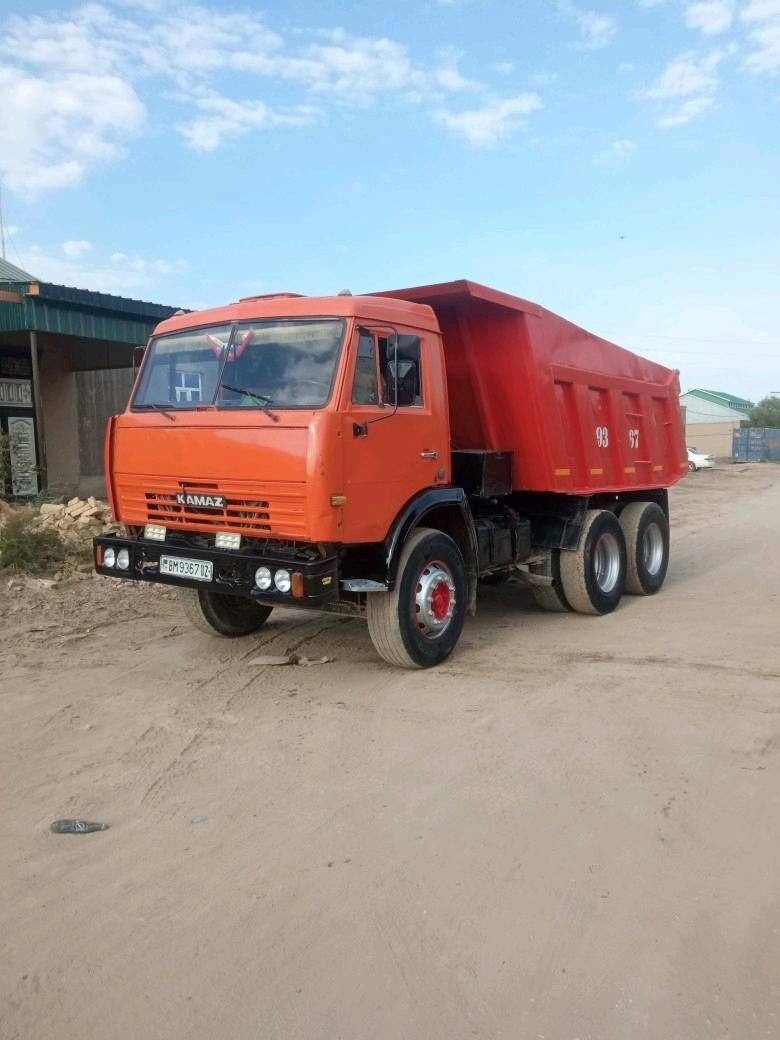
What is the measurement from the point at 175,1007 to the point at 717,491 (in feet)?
83.9

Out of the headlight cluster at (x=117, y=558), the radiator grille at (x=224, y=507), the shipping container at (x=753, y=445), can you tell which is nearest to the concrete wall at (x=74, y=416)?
the headlight cluster at (x=117, y=558)

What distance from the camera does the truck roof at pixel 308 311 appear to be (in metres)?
5.58

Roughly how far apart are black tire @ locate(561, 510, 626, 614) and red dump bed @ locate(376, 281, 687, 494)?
400 mm

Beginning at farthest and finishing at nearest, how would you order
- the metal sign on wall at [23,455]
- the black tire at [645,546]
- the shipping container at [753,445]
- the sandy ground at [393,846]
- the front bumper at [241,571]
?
the shipping container at [753,445]
the metal sign on wall at [23,455]
the black tire at [645,546]
the front bumper at [241,571]
the sandy ground at [393,846]

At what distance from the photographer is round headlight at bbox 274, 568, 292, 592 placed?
526 centimetres

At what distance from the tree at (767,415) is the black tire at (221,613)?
64.1 meters

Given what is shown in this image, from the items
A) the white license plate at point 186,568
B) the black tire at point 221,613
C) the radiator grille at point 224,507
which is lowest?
the black tire at point 221,613

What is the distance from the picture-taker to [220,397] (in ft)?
18.7

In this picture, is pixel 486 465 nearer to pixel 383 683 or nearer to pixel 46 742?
pixel 383 683

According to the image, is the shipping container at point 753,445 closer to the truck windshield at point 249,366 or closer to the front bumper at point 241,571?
the truck windshield at point 249,366

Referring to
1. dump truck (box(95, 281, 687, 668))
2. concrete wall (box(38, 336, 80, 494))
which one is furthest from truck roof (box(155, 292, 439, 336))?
concrete wall (box(38, 336, 80, 494))

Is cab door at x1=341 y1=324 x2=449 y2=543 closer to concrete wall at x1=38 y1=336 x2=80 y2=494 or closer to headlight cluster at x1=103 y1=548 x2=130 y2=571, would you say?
headlight cluster at x1=103 y1=548 x2=130 y2=571

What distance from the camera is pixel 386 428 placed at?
18.5 feet

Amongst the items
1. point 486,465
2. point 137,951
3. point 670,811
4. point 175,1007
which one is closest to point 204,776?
point 137,951
